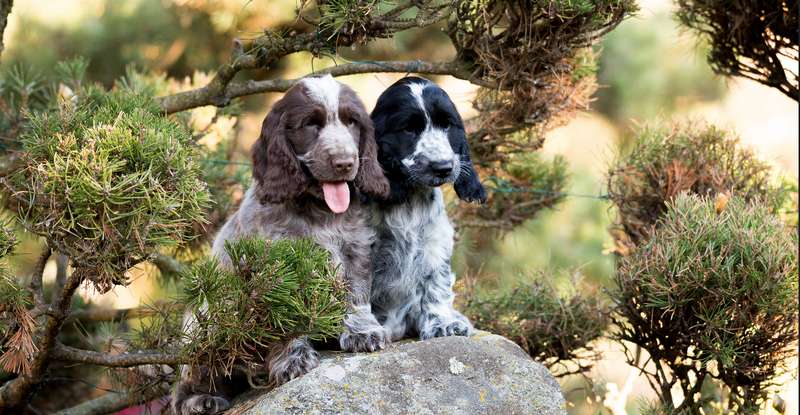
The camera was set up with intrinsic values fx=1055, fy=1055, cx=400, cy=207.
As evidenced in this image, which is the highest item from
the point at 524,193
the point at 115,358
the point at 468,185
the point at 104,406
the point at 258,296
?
the point at 468,185

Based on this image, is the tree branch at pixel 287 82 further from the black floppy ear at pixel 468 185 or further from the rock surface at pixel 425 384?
the rock surface at pixel 425 384

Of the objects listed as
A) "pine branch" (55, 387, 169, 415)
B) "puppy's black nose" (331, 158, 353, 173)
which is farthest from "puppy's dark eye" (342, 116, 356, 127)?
"pine branch" (55, 387, 169, 415)

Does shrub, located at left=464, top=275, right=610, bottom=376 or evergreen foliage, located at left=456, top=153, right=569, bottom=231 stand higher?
evergreen foliage, located at left=456, top=153, right=569, bottom=231

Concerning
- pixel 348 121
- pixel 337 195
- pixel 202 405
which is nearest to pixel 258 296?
pixel 337 195

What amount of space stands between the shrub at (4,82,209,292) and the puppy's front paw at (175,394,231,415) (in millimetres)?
884

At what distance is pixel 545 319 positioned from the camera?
22.7ft

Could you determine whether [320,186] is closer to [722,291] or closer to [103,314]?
[722,291]

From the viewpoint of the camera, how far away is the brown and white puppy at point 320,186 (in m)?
4.79

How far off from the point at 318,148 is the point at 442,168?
0.60 meters

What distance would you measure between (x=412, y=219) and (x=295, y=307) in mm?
1127

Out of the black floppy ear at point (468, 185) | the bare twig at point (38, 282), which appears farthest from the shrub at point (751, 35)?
the bare twig at point (38, 282)

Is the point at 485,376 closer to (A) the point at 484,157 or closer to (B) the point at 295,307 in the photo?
(B) the point at 295,307

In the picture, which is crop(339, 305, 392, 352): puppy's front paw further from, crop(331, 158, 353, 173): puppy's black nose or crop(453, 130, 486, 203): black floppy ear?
crop(453, 130, 486, 203): black floppy ear

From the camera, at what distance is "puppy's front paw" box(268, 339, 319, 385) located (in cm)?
463
